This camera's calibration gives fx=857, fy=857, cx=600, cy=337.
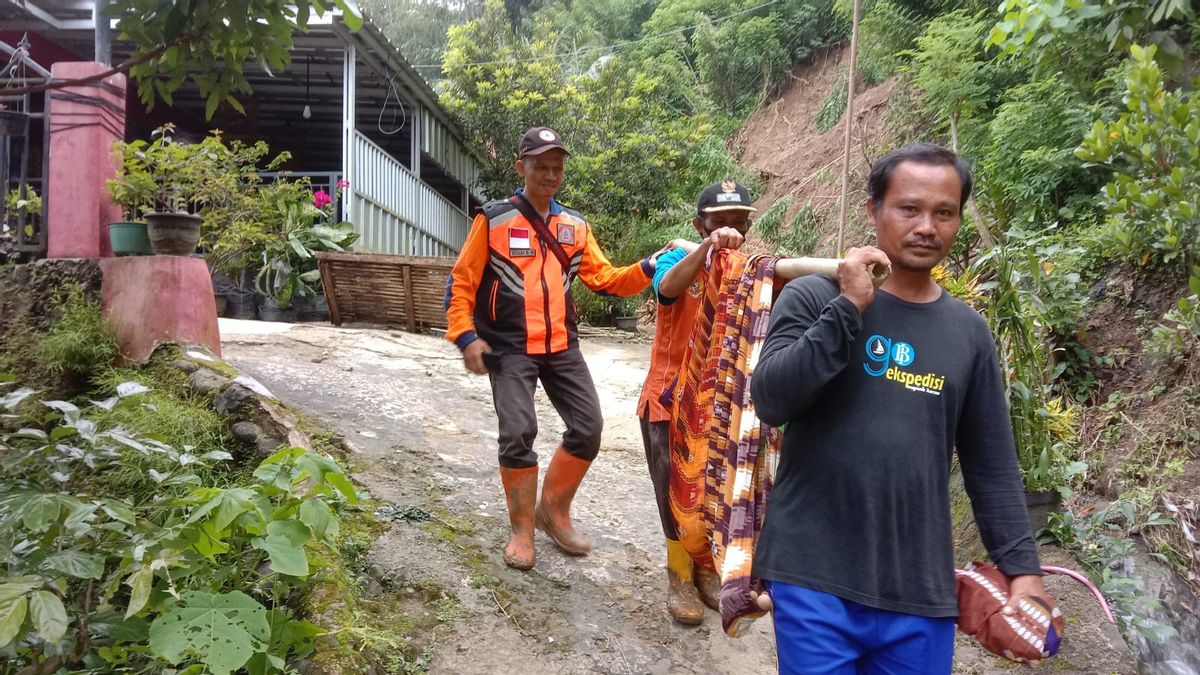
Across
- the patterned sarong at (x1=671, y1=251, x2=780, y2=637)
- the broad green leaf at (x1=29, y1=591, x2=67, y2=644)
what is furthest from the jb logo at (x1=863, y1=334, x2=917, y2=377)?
the broad green leaf at (x1=29, y1=591, x2=67, y2=644)

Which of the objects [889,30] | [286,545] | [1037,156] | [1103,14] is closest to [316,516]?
[286,545]

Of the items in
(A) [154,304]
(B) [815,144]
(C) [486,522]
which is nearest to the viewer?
(C) [486,522]

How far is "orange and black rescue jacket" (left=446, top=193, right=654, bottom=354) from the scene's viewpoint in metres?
3.85

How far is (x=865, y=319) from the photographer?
1865 mm

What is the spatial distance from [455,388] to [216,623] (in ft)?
15.6

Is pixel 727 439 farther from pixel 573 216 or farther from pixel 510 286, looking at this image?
pixel 573 216

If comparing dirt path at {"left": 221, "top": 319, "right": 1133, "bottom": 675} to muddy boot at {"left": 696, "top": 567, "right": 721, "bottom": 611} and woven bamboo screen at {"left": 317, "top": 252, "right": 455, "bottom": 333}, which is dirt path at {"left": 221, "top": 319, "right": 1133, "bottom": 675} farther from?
woven bamboo screen at {"left": 317, "top": 252, "right": 455, "bottom": 333}

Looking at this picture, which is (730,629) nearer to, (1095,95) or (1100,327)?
(1100,327)

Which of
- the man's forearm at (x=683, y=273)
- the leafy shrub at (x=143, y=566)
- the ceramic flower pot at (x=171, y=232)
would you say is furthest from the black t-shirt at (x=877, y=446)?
the ceramic flower pot at (x=171, y=232)

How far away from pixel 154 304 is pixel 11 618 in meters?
4.10

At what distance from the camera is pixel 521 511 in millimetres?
3838

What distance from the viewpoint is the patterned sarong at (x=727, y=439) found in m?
1.97

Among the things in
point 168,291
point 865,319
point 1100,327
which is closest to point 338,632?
point 865,319

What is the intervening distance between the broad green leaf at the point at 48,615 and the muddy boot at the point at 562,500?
2283mm
